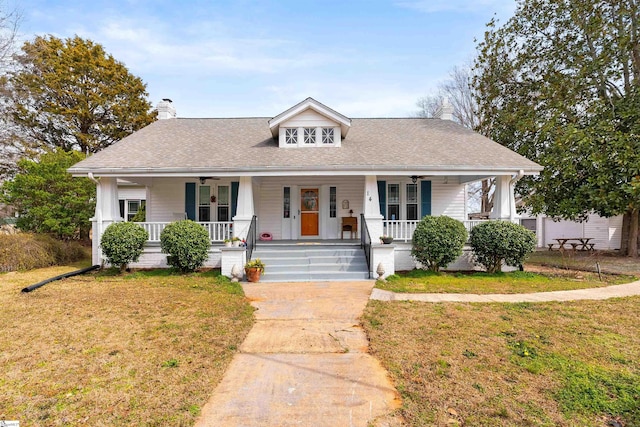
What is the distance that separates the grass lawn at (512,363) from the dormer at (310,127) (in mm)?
7490

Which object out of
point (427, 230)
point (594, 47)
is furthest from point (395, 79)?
point (427, 230)

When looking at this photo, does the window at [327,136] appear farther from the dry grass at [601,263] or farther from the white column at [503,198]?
the dry grass at [601,263]

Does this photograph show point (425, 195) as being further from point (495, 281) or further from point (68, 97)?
point (68, 97)

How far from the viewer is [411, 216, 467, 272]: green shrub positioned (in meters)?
9.59

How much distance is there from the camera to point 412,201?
13.2 metres

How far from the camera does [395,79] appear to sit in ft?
56.6

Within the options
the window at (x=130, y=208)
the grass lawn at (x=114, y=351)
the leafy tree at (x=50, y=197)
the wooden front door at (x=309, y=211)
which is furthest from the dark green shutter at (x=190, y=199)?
the window at (x=130, y=208)

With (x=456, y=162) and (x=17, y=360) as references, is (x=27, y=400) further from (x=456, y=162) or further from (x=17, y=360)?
(x=456, y=162)

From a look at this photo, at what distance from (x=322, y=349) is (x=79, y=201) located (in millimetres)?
14471

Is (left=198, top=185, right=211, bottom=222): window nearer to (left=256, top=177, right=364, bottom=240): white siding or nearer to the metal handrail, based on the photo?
(left=256, top=177, right=364, bottom=240): white siding

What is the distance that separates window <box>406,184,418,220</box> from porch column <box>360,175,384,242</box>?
2.92 metres

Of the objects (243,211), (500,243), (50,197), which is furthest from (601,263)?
(50,197)

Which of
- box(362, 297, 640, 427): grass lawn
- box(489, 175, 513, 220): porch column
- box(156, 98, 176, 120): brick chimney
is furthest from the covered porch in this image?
box(362, 297, 640, 427): grass lawn

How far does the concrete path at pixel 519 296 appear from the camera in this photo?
23.8ft
